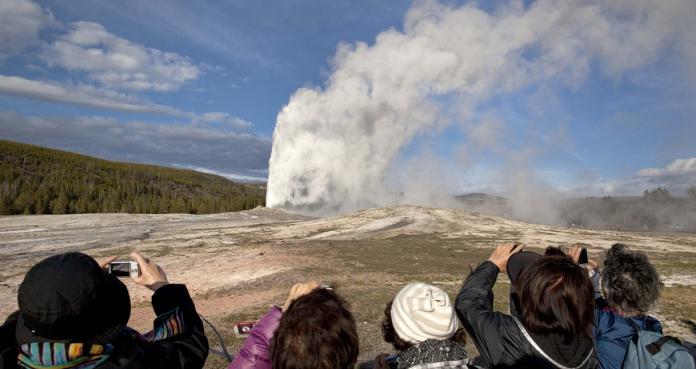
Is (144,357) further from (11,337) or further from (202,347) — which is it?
(11,337)

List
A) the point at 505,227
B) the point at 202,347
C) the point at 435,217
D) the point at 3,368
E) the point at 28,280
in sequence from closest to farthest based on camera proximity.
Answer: the point at 28,280 < the point at 3,368 < the point at 202,347 < the point at 505,227 < the point at 435,217

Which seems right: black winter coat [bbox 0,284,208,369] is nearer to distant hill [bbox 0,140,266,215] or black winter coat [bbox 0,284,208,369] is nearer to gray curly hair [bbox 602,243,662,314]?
gray curly hair [bbox 602,243,662,314]

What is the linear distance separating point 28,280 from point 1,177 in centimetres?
8875

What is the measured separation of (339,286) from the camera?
12539mm

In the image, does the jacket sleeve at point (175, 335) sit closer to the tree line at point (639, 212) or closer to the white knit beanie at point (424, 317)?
the white knit beanie at point (424, 317)

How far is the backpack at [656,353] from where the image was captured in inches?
86.0

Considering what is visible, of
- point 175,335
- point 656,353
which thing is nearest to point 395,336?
point 175,335

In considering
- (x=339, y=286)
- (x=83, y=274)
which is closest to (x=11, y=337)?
(x=83, y=274)

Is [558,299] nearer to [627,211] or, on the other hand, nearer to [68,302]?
[68,302]

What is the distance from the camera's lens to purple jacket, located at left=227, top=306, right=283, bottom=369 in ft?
7.11

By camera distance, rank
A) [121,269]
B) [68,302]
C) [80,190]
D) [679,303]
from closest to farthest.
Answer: [68,302]
[121,269]
[679,303]
[80,190]

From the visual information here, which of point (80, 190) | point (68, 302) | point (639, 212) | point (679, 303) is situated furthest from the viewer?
point (639, 212)

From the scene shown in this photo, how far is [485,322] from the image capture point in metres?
2.34

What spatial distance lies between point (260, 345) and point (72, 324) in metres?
0.85
